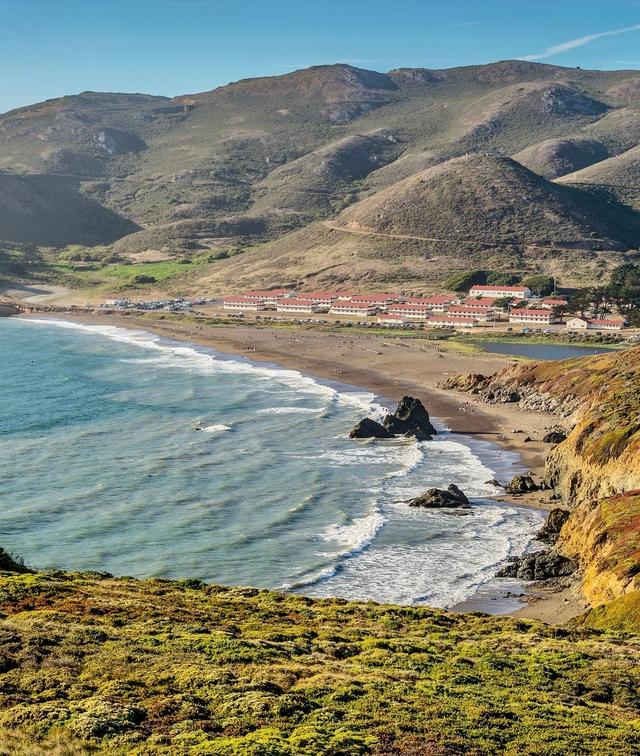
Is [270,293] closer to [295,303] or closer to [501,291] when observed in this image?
[295,303]

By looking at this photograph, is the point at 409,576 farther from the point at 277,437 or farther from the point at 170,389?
the point at 170,389

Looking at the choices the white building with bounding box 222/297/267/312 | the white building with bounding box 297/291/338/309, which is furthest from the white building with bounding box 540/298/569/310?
the white building with bounding box 222/297/267/312

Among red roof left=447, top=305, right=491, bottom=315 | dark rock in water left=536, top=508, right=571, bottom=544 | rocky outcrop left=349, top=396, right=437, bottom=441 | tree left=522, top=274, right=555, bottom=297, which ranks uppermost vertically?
tree left=522, top=274, right=555, bottom=297

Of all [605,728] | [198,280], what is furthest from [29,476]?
[198,280]

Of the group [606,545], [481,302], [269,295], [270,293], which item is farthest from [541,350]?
[606,545]

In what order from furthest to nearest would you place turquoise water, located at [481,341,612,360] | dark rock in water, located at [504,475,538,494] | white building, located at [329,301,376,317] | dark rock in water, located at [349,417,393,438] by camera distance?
white building, located at [329,301,376,317] < turquoise water, located at [481,341,612,360] < dark rock in water, located at [349,417,393,438] < dark rock in water, located at [504,475,538,494]

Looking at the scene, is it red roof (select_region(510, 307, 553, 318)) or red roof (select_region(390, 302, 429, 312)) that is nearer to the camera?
red roof (select_region(510, 307, 553, 318))

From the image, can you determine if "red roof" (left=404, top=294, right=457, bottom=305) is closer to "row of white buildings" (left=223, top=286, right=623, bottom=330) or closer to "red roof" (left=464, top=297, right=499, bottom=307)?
"row of white buildings" (left=223, top=286, right=623, bottom=330)
